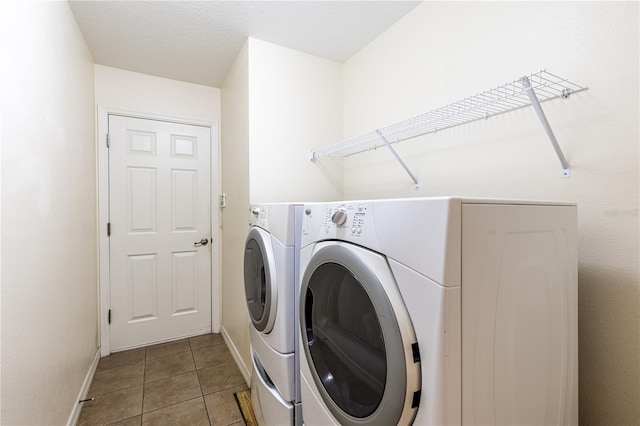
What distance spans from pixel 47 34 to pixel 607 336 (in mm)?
2537

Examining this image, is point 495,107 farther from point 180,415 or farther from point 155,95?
point 155,95

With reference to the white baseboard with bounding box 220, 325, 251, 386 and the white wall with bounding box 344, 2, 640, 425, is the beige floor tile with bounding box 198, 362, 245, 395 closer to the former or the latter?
the white baseboard with bounding box 220, 325, 251, 386

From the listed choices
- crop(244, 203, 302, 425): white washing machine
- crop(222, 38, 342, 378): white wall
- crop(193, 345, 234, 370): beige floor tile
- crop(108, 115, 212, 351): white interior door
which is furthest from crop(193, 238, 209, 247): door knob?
crop(244, 203, 302, 425): white washing machine

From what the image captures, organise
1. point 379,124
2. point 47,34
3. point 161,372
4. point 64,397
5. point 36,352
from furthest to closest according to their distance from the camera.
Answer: point 161,372 < point 379,124 < point 64,397 < point 47,34 < point 36,352

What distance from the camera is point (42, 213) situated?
126 cm

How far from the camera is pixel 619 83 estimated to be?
91 cm

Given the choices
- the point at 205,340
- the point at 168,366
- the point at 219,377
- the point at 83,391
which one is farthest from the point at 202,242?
the point at 83,391

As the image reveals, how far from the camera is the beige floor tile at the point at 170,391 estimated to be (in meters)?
→ 1.81

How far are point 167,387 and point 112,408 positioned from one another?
30 centimetres

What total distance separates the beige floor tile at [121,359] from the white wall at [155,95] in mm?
2028

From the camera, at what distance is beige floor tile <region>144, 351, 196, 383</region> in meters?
2.10

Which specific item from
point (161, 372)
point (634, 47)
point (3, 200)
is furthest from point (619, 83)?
point (161, 372)

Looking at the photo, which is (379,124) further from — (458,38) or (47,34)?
(47,34)

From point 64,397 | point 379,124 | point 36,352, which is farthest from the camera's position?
point 379,124
